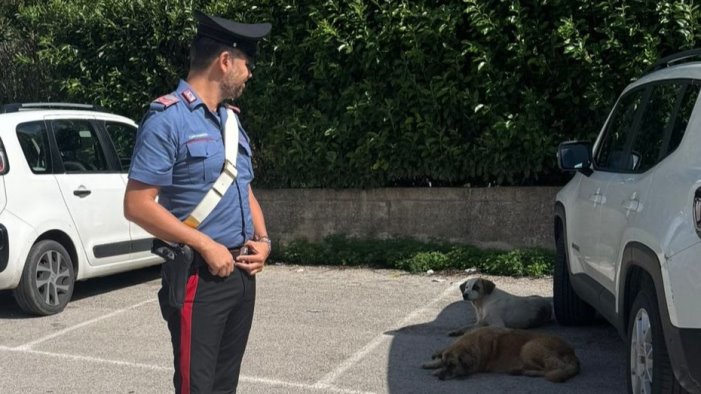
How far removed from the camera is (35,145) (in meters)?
7.37

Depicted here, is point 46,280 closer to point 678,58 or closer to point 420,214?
point 420,214

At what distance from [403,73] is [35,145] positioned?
3.64m

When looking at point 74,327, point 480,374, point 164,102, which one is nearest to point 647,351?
point 480,374

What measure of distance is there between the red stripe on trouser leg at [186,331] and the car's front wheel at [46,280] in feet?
14.1

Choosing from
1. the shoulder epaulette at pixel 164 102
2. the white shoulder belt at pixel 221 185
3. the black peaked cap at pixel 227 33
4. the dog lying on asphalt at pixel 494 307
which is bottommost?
the dog lying on asphalt at pixel 494 307

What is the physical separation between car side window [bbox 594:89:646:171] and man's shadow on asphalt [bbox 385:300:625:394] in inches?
50.5

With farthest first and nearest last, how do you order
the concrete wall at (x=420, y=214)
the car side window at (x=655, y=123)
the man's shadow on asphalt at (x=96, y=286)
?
1. the concrete wall at (x=420, y=214)
2. the man's shadow on asphalt at (x=96, y=286)
3. the car side window at (x=655, y=123)

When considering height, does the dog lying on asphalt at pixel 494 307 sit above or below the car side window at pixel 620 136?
below

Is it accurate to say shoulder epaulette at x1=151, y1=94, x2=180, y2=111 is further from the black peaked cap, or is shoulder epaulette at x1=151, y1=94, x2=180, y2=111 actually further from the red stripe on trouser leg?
the red stripe on trouser leg

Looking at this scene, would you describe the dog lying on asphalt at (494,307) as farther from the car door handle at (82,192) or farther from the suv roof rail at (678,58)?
the car door handle at (82,192)

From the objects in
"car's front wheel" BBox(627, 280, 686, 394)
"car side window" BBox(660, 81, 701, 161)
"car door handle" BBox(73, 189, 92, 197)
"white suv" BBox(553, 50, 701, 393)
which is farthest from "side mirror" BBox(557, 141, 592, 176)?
"car door handle" BBox(73, 189, 92, 197)

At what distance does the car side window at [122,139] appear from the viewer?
8305 mm

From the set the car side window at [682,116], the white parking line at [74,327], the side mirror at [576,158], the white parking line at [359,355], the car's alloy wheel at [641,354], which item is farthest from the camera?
the white parking line at [74,327]

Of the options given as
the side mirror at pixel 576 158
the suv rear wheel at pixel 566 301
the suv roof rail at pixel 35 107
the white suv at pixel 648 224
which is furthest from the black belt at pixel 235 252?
the suv roof rail at pixel 35 107
